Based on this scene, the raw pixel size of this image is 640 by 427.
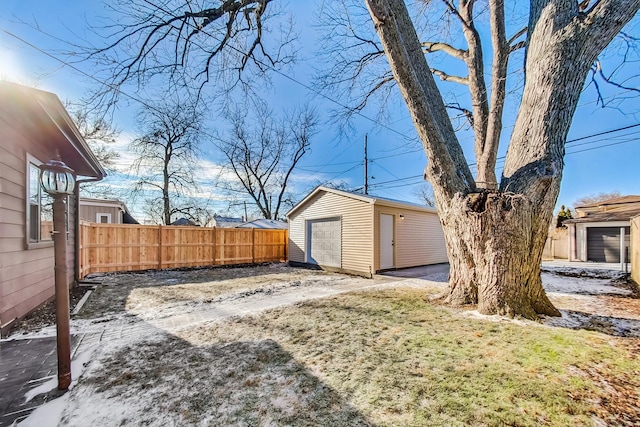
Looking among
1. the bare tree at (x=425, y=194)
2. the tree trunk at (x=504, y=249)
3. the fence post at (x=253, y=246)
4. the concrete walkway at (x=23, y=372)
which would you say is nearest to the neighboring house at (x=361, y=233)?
the fence post at (x=253, y=246)

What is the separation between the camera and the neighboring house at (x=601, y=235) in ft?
39.1

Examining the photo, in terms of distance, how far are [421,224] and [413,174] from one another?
367 inches

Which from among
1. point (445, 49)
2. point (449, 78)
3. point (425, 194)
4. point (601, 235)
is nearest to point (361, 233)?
point (449, 78)

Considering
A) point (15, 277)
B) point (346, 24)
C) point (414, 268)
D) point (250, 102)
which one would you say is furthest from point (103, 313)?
point (414, 268)

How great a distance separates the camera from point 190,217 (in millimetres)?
19781

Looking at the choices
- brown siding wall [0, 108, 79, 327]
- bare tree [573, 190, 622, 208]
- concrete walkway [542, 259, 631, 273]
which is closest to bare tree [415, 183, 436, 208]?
bare tree [573, 190, 622, 208]

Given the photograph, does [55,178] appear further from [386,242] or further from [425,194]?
[425,194]

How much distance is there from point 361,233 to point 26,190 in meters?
7.36

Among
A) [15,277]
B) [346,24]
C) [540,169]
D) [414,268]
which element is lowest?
[414,268]

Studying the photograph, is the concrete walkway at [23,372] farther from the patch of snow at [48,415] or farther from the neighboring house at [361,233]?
the neighboring house at [361,233]

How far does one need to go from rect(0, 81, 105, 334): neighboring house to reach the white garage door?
6.88m

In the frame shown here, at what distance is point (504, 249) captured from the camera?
3922 millimetres

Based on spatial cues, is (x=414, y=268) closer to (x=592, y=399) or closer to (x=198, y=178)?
(x=592, y=399)

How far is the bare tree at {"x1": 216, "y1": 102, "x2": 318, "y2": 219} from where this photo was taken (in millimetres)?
19750
